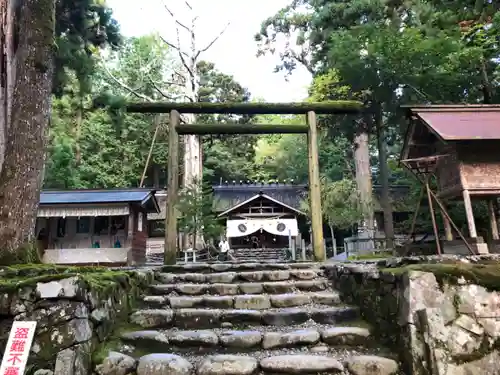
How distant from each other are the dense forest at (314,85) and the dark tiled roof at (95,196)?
11.6 ft

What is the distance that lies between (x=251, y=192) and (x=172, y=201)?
19.5 metres

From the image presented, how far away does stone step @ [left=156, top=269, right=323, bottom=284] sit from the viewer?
4.42 meters

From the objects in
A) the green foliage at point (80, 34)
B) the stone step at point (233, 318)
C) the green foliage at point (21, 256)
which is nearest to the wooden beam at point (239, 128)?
the green foliage at point (80, 34)

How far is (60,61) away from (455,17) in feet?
40.2

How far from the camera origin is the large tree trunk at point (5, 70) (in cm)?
412

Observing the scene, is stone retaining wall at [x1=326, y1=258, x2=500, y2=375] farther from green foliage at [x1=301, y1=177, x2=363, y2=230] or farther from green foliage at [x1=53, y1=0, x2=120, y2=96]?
green foliage at [x1=301, y1=177, x2=363, y2=230]

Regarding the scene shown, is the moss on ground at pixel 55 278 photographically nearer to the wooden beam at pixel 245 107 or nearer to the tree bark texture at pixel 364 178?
the wooden beam at pixel 245 107

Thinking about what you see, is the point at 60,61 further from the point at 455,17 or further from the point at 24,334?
the point at 455,17

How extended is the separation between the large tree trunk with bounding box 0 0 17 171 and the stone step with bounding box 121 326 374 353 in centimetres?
293

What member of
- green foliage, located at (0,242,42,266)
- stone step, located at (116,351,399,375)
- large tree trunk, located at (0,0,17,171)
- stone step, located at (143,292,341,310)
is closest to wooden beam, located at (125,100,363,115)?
large tree trunk, located at (0,0,17,171)

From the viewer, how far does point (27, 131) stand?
449cm

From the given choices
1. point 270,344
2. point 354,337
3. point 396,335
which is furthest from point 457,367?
point 270,344

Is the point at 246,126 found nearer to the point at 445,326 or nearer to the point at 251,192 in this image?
the point at 445,326

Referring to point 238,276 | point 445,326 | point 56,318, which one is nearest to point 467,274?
point 445,326
